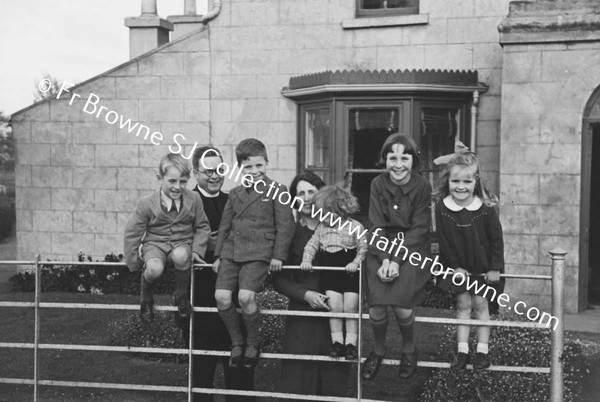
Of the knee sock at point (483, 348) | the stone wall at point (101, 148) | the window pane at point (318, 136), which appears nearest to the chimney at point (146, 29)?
the stone wall at point (101, 148)

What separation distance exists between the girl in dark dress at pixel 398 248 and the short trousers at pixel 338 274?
0.64ft

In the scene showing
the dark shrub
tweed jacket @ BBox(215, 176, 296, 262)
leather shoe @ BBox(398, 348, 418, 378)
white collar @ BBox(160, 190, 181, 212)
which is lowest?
the dark shrub

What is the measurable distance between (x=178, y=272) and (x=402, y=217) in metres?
1.67

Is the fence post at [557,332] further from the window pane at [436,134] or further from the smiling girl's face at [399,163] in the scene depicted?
the window pane at [436,134]

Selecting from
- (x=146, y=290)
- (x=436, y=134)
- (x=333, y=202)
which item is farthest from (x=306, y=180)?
(x=436, y=134)

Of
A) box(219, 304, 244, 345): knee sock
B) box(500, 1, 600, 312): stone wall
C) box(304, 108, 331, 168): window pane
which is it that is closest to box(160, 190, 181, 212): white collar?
box(219, 304, 244, 345): knee sock

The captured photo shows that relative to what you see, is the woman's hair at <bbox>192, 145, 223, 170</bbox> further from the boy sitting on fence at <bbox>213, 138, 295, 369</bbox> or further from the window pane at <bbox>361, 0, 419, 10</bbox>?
the window pane at <bbox>361, 0, 419, 10</bbox>

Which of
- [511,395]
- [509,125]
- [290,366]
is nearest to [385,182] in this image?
[290,366]

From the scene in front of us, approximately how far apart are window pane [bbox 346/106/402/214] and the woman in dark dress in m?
5.39

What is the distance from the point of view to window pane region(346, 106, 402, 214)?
1132 centimetres

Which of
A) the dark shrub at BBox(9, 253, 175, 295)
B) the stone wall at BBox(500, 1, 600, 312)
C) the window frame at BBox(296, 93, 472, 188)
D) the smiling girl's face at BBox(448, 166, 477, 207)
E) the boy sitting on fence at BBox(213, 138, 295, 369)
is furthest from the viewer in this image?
the dark shrub at BBox(9, 253, 175, 295)

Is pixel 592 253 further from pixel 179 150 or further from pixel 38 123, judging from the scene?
pixel 38 123

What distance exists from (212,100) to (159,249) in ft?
22.7

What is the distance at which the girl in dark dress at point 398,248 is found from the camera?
5473 mm
